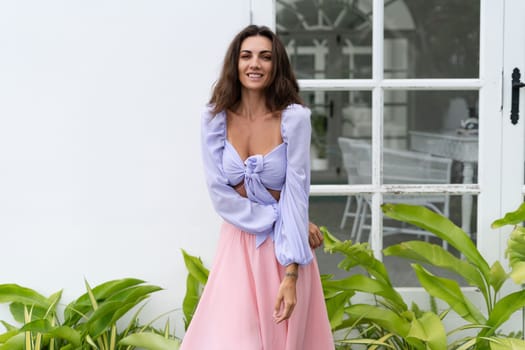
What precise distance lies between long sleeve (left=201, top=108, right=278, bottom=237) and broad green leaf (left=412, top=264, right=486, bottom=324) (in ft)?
2.99

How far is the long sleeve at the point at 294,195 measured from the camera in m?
1.88

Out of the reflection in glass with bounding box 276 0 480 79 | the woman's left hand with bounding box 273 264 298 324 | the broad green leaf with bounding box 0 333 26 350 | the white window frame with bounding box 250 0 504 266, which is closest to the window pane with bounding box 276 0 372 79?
the reflection in glass with bounding box 276 0 480 79

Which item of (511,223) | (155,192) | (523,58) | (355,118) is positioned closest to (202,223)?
(155,192)

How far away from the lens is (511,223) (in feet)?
8.68

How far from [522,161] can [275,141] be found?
1.36m

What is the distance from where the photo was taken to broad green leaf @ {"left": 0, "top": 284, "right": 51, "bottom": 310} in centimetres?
276

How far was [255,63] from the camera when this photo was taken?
1917 millimetres

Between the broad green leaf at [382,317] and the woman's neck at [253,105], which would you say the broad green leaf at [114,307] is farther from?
the woman's neck at [253,105]

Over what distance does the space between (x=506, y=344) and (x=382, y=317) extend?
1.48 ft

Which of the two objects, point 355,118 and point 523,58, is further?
point 355,118

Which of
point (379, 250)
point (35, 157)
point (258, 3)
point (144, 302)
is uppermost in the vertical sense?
point (258, 3)

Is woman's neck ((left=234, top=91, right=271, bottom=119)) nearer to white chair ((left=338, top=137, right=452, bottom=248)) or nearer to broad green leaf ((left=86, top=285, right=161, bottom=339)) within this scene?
broad green leaf ((left=86, top=285, right=161, bottom=339))

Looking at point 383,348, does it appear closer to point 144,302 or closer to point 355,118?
point 144,302

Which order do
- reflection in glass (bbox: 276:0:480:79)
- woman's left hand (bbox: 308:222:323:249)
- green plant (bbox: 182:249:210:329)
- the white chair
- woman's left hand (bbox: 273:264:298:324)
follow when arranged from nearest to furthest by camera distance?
woman's left hand (bbox: 273:264:298:324), woman's left hand (bbox: 308:222:323:249), green plant (bbox: 182:249:210:329), the white chair, reflection in glass (bbox: 276:0:480:79)
